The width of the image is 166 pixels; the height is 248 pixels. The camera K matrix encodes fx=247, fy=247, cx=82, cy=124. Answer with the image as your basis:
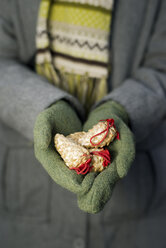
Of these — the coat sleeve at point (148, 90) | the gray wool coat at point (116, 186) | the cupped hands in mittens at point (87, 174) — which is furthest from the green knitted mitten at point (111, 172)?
the gray wool coat at point (116, 186)

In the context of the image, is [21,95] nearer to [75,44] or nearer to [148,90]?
[75,44]

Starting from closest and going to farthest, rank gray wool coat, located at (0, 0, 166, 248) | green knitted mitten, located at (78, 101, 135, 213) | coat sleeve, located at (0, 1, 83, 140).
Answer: green knitted mitten, located at (78, 101, 135, 213)
coat sleeve, located at (0, 1, 83, 140)
gray wool coat, located at (0, 0, 166, 248)

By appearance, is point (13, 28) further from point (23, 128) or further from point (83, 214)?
point (83, 214)

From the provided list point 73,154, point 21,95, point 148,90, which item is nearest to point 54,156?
point 73,154

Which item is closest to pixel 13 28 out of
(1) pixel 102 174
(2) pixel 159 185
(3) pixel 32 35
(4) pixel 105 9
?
(3) pixel 32 35

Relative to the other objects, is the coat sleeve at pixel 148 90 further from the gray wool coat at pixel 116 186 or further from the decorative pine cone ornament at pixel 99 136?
the decorative pine cone ornament at pixel 99 136

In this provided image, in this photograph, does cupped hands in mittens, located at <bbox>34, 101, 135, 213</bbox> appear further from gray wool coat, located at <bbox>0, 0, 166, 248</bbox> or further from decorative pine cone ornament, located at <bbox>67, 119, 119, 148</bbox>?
gray wool coat, located at <bbox>0, 0, 166, 248</bbox>

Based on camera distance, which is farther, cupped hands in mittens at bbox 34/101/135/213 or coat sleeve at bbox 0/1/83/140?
coat sleeve at bbox 0/1/83/140

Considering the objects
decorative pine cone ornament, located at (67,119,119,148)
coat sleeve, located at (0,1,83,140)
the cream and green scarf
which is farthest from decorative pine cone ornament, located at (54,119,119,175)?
the cream and green scarf
